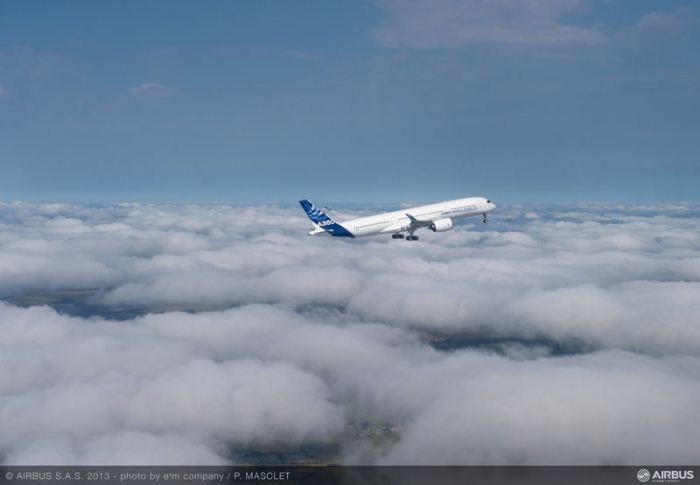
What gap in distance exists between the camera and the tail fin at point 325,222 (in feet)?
541

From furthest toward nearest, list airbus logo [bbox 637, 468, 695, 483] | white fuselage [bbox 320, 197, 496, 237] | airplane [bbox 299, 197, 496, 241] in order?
white fuselage [bbox 320, 197, 496, 237] → airplane [bbox 299, 197, 496, 241] → airbus logo [bbox 637, 468, 695, 483]

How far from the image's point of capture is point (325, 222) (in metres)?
168

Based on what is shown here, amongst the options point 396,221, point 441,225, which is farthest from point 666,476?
point 396,221

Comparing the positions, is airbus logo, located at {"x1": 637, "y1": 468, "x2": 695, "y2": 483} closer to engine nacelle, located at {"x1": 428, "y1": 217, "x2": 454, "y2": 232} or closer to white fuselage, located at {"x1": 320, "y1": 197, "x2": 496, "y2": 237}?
engine nacelle, located at {"x1": 428, "y1": 217, "x2": 454, "y2": 232}

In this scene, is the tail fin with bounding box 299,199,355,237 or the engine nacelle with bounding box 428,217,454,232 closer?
the engine nacelle with bounding box 428,217,454,232

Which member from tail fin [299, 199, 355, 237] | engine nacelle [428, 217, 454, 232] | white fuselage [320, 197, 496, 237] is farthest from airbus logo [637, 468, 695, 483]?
tail fin [299, 199, 355, 237]

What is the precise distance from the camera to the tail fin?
165 m

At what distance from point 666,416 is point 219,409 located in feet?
386

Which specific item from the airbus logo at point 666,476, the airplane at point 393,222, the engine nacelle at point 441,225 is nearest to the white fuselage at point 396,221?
the airplane at point 393,222

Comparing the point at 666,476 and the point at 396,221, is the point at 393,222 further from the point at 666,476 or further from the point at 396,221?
the point at 666,476

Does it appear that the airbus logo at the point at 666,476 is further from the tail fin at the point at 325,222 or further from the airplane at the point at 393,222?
the tail fin at the point at 325,222

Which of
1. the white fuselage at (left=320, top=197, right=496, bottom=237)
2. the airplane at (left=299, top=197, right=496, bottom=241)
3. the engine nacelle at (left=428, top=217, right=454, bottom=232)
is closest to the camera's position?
the engine nacelle at (left=428, top=217, right=454, bottom=232)

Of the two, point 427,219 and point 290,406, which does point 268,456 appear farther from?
point 427,219

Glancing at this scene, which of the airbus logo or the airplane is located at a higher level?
the airplane
